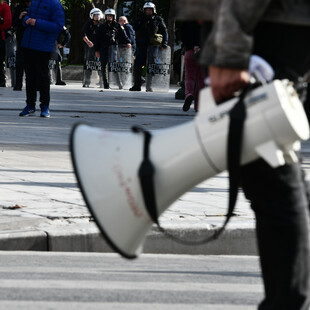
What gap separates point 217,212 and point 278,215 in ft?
12.7

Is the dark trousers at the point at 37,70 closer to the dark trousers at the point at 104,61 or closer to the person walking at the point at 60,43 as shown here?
the person walking at the point at 60,43

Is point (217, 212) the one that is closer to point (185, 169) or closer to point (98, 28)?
point (185, 169)

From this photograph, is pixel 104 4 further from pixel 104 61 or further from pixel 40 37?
pixel 40 37

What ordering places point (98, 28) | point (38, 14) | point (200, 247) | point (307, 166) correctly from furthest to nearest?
point (98, 28), point (38, 14), point (307, 166), point (200, 247)

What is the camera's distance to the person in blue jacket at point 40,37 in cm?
1397

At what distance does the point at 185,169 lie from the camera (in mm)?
3248

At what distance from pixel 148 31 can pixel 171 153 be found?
22.5 meters

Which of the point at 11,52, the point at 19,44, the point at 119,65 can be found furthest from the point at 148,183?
the point at 119,65

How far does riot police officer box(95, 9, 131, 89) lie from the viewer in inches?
1085

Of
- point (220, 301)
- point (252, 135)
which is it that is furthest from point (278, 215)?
point (220, 301)

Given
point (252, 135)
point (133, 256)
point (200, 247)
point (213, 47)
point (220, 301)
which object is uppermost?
point (213, 47)

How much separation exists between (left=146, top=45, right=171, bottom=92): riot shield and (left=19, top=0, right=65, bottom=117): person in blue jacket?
12168mm

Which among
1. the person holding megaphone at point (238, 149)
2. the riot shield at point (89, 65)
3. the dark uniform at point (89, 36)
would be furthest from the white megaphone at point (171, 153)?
the riot shield at point (89, 65)

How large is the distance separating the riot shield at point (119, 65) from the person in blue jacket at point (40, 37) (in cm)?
1364
